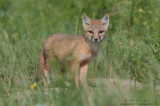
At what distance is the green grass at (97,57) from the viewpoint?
455cm

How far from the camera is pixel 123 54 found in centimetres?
735

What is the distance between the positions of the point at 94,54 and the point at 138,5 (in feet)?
9.30

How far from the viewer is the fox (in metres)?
6.82

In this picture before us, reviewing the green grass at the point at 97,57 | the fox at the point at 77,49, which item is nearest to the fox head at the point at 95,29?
the fox at the point at 77,49

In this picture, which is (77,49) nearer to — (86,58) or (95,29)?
(86,58)

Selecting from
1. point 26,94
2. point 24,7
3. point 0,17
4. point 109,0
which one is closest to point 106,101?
point 26,94

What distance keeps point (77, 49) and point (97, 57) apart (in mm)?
670

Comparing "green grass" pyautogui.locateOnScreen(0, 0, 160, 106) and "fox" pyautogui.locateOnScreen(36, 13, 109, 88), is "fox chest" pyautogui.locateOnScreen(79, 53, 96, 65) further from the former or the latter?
"green grass" pyautogui.locateOnScreen(0, 0, 160, 106)

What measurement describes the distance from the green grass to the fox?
0.25m

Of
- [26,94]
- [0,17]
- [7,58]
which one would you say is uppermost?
[0,17]

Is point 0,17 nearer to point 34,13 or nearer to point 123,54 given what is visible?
point 34,13

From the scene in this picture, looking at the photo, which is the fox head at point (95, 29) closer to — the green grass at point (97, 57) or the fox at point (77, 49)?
the fox at point (77, 49)

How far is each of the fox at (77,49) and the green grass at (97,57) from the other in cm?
25

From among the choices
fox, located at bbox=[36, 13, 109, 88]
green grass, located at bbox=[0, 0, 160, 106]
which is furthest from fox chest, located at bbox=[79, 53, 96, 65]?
green grass, located at bbox=[0, 0, 160, 106]
